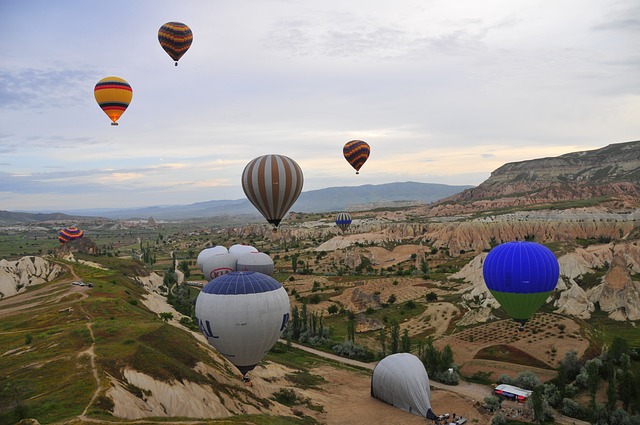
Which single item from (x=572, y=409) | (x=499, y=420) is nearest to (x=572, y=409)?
(x=572, y=409)

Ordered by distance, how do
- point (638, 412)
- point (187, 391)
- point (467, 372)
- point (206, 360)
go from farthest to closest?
point (467, 372), point (206, 360), point (638, 412), point (187, 391)

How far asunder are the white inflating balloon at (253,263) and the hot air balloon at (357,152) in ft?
69.7

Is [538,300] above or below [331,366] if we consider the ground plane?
above

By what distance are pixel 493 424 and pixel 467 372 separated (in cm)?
1292

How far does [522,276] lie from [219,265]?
44.3 m

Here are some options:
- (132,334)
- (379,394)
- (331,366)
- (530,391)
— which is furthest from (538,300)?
(132,334)

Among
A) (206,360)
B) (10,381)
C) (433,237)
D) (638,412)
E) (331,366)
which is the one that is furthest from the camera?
(433,237)

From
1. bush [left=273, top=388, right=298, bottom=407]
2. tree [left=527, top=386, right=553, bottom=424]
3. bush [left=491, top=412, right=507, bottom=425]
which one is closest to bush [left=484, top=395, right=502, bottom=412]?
bush [left=491, top=412, right=507, bottom=425]

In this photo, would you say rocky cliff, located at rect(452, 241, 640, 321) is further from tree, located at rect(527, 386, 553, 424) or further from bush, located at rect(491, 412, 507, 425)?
bush, located at rect(491, 412, 507, 425)

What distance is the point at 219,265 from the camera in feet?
227

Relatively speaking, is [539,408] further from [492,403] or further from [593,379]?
[593,379]

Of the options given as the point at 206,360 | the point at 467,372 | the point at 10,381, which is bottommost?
the point at 467,372

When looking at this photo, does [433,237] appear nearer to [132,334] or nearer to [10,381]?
[132,334]

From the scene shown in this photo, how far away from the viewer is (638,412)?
35.7m
